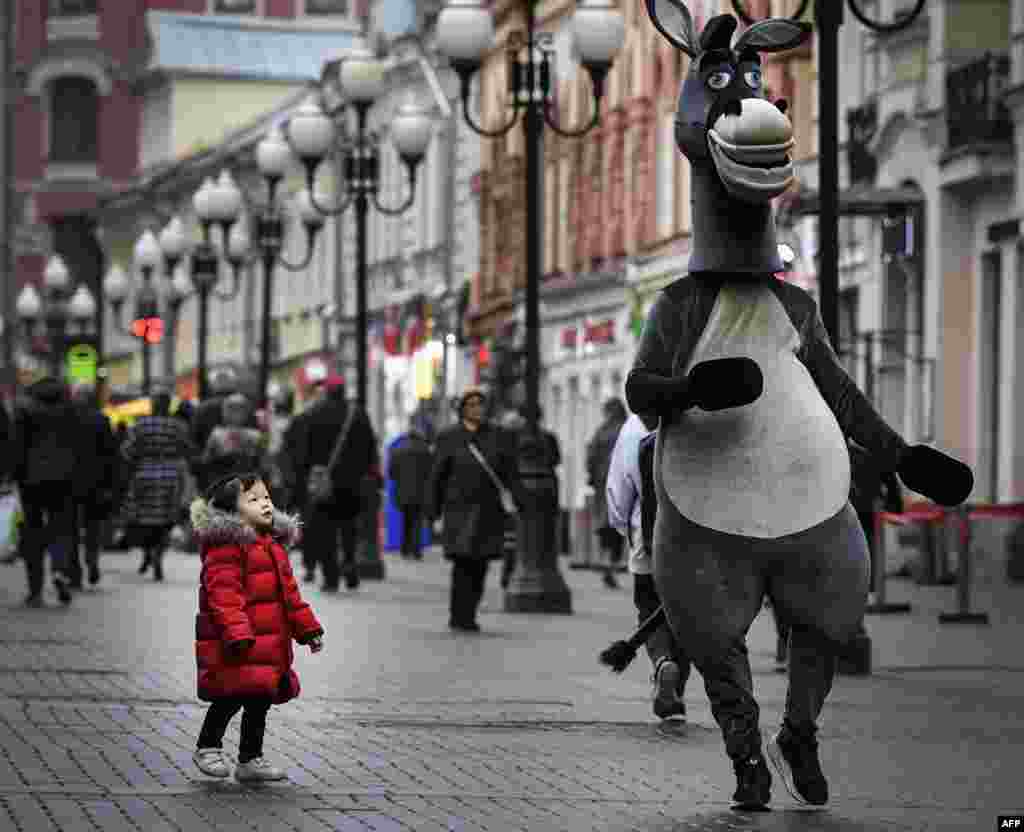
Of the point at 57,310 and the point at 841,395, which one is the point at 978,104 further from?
the point at 57,310

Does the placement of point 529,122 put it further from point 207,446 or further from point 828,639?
point 828,639

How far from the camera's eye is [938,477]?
12.1 metres

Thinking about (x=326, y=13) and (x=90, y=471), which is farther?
(x=326, y=13)

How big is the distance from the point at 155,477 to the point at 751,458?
21459mm

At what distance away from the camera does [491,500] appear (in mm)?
24703

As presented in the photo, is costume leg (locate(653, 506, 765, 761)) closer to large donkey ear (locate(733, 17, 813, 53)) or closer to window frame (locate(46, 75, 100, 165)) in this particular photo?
large donkey ear (locate(733, 17, 813, 53))

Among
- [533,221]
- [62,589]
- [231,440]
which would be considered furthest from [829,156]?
[231,440]

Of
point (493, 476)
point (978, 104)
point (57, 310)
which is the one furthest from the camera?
point (57, 310)

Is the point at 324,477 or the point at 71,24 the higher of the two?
the point at 71,24

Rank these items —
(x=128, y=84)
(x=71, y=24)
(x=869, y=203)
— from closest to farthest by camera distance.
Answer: (x=869, y=203) → (x=128, y=84) → (x=71, y=24)

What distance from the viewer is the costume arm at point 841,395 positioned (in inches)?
487

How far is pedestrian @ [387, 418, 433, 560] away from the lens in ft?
146

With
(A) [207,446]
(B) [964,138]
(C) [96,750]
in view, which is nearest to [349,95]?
(A) [207,446]

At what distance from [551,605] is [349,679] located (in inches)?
349
